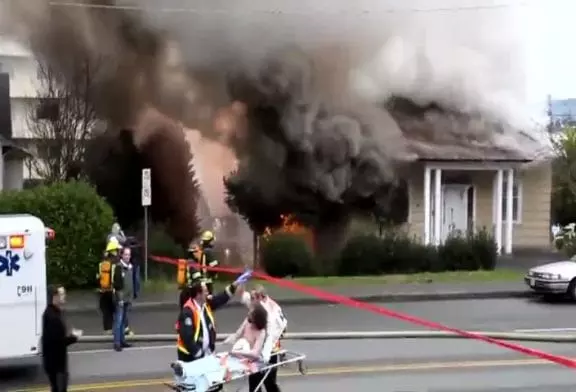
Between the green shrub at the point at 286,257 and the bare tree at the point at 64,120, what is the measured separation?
543cm

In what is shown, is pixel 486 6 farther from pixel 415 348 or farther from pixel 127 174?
pixel 415 348

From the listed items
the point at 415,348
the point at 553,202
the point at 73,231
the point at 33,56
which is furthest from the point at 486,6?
the point at 415,348

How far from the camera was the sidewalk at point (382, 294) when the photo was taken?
61.9ft

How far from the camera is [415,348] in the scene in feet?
46.5

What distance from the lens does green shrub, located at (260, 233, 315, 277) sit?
78.9ft

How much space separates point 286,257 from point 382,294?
4.46 metres

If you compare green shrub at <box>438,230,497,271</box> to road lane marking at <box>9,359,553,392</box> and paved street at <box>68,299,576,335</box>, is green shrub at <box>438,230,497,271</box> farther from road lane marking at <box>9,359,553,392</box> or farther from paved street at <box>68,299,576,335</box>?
road lane marking at <box>9,359,553,392</box>

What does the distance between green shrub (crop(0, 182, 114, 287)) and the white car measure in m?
8.58

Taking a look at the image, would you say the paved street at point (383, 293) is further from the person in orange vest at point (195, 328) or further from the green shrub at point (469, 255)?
the person in orange vest at point (195, 328)

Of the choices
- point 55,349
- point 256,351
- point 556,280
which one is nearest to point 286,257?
point 556,280

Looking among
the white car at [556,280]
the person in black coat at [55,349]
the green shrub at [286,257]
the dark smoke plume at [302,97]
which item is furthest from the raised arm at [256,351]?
the dark smoke plume at [302,97]

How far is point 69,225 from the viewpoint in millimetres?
20016

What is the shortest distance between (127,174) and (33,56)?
4.12m

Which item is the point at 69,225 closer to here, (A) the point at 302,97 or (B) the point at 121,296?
(B) the point at 121,296
